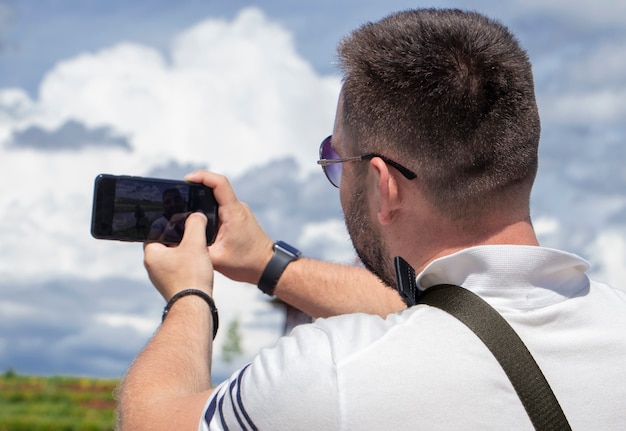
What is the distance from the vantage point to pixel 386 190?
2.61 meters

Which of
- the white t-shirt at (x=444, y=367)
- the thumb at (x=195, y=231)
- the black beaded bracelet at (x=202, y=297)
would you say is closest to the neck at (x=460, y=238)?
the white t-shirt at (x=444, y=367)

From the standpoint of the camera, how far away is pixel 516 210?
102 inches

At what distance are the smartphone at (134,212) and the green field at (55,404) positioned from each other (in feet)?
62.5

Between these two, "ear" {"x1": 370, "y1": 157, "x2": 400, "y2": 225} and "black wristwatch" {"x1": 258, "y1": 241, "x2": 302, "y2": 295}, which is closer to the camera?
"ear" {"x1": 370, "y1": 157, "x2": 400, "y2": 225}

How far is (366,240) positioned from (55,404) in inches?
954

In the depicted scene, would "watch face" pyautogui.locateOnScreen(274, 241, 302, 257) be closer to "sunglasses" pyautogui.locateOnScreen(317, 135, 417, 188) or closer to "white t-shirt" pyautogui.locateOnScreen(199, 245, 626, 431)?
"sunglasses" pyautogui.locateOnScreen(317, 135, 417, 188)

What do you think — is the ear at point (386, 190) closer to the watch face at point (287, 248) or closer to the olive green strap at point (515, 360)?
the olive green strap at point (515, 360)

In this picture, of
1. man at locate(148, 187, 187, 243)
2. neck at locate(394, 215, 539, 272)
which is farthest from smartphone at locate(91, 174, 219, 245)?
neck at locate(394, 215, 539, 272)

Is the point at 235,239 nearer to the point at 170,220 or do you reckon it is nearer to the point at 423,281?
the point at 170,220

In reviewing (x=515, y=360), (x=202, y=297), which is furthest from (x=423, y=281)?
(x=202, y=297)

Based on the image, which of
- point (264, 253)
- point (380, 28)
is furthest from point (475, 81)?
point (264, 253)

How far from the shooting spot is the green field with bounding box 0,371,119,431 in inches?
854

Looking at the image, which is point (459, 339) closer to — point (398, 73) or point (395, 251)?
point (395, 251)

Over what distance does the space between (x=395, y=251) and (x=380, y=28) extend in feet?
2.15
